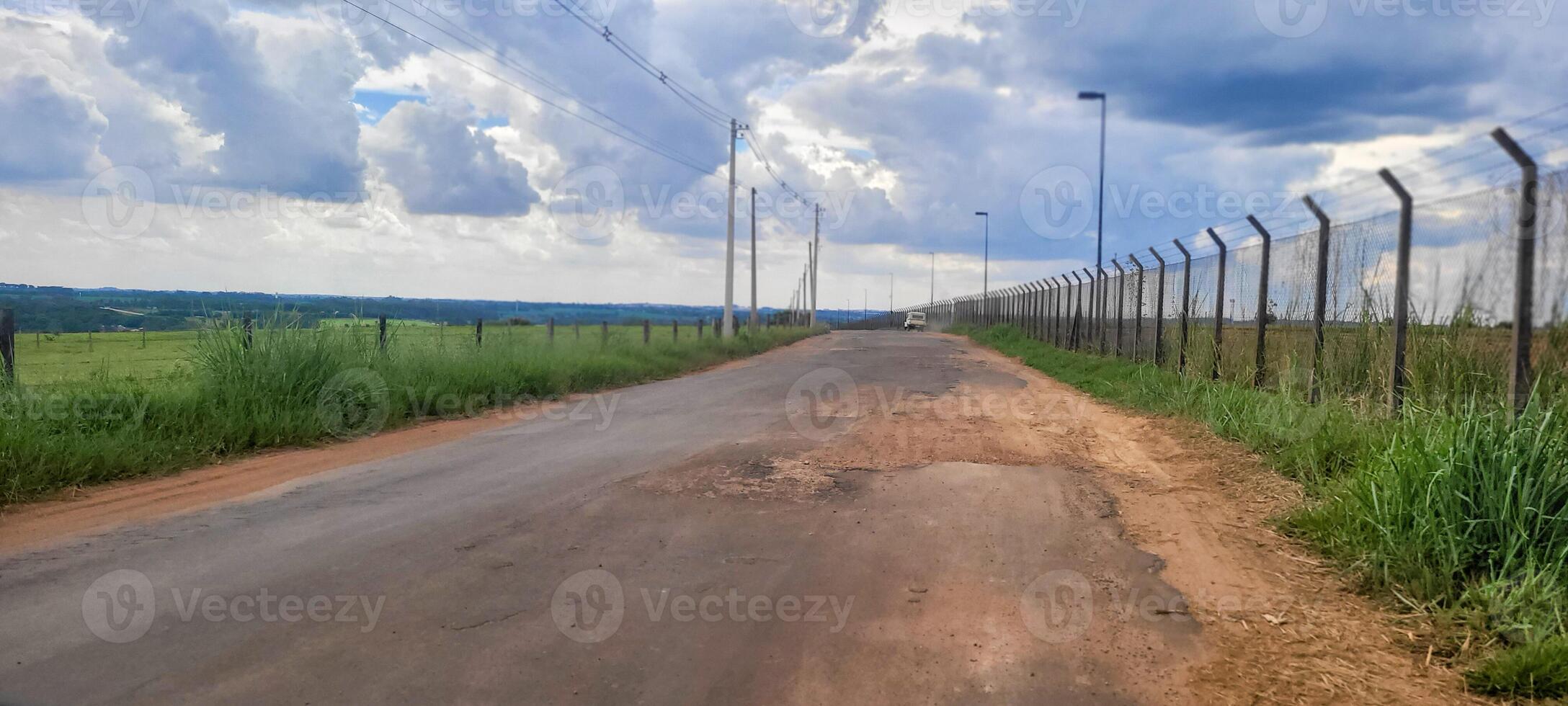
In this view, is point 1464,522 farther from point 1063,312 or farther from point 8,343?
point 1063,312

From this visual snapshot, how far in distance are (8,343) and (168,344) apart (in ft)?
40.7

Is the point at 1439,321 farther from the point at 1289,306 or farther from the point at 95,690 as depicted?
the point at 95,690

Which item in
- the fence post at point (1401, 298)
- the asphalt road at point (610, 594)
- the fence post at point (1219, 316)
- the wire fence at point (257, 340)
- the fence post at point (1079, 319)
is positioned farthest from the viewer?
the fence post at point (1079, 319)

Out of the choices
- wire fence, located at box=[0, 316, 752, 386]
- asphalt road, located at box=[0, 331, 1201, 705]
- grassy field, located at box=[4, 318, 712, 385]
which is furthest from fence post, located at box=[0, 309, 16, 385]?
asphalt road, located at box=[0, 331, 1201, 705]

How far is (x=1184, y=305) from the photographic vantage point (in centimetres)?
1471

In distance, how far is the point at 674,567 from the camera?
207 inches

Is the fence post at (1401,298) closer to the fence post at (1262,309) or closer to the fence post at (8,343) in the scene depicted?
the fence post at (1262,309)

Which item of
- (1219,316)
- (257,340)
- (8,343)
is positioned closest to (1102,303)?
(1219,316)

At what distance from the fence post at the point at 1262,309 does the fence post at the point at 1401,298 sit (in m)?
3.35

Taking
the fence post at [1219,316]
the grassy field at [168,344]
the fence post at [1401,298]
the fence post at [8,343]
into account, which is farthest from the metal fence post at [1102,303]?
the fence post at [8,343]

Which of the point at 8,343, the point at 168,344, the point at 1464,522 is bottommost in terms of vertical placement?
the point at 1464,522

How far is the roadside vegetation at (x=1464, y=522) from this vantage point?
13.4 feet

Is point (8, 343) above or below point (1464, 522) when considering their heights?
above

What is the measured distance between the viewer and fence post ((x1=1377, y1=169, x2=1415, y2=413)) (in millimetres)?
7633
